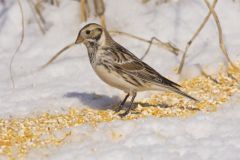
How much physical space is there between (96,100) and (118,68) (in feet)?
1.59

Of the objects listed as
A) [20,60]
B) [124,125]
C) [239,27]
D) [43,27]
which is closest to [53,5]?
→ [43,27]

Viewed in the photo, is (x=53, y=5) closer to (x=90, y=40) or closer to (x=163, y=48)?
(x=163, y=48)

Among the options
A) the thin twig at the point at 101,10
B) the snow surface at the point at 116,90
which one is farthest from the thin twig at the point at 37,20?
the thin twig at the point at 101,10

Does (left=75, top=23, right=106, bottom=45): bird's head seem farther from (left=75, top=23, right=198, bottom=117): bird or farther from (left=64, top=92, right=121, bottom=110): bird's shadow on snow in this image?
(left=64, top=92, right=121, bottom=110): bird's shadow on snow

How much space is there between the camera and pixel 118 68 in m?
6.23

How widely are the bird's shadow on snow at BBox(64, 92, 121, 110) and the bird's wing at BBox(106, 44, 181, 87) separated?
0.39m

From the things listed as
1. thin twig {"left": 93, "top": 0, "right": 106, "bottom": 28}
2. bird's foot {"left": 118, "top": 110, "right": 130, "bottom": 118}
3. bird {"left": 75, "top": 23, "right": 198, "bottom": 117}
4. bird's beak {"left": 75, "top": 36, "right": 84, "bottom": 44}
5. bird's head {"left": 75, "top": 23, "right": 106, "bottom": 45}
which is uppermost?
thin twig {"left": 93, "top": 0, "right": 106, "bottom": 28}

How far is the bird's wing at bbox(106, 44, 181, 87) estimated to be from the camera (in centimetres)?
625

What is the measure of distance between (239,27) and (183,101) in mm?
1553

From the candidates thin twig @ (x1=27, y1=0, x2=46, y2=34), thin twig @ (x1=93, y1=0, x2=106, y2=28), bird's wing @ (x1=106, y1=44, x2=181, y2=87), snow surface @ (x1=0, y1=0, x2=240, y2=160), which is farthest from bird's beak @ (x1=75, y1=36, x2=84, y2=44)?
thin twig @ (x1=27, y1=0, x2=46, y2=34)

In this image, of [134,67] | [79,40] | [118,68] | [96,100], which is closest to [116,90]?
[96,100]

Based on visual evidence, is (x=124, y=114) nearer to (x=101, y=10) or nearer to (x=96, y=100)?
(x=96, y=100)

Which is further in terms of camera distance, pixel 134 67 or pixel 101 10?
pixel 101 10

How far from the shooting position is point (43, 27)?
8031mm
